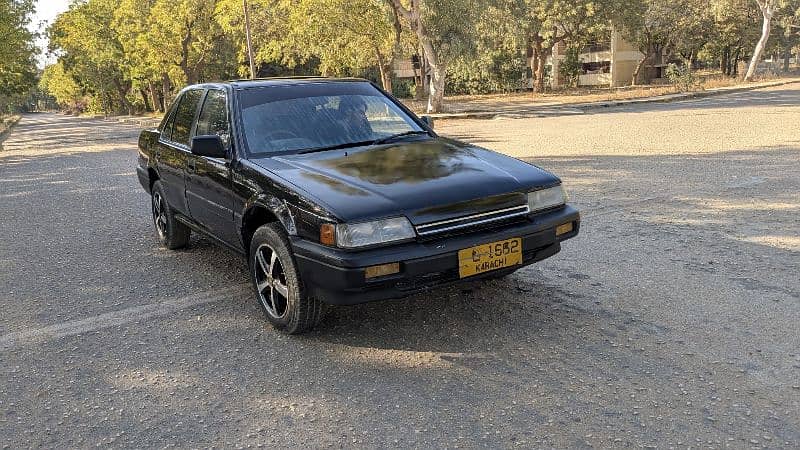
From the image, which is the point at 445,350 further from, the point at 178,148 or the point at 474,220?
the point at 178,148

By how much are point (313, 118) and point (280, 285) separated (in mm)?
1383

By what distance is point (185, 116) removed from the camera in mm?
5395

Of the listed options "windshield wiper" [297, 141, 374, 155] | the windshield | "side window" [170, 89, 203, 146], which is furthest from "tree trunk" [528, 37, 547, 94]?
"windshield wiper" [297, 141, 374, 155]

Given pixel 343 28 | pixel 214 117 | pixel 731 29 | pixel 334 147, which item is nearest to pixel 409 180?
pixel 334 147

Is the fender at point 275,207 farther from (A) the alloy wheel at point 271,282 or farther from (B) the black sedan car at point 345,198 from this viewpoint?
(A) the alloy wheel at point 271,282

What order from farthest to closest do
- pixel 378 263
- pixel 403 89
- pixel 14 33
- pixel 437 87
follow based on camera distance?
pixel 403 89
pixel 14 33
pixel 437 87
pixel 378 263

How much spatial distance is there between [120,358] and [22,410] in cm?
62

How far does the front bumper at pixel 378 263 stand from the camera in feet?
10.7

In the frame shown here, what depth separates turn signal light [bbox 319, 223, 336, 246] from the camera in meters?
3.31

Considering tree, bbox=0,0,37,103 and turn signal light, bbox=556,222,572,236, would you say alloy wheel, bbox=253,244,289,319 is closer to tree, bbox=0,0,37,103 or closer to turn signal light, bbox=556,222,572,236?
turn signal light, bbox=556,222,572,236

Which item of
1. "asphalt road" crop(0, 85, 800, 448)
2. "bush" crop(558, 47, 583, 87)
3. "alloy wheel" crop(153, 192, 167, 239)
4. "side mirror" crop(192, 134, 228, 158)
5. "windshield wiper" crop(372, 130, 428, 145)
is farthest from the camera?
"bush" crop(558, 47, 583, 87)

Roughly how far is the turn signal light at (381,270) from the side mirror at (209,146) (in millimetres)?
1641

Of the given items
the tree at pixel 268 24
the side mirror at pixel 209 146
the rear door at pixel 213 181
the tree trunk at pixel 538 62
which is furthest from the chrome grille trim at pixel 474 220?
the tree trunk at pixel 538 62

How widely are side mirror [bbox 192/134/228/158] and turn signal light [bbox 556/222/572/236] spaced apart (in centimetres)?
231
